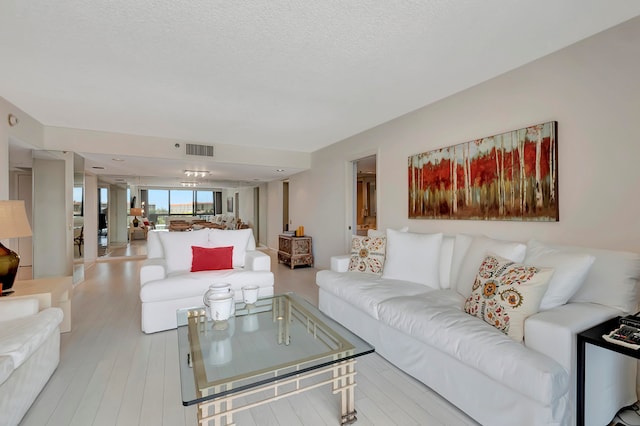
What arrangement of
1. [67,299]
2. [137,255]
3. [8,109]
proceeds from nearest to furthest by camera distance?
[67,299] → [8,109] → [137,255]

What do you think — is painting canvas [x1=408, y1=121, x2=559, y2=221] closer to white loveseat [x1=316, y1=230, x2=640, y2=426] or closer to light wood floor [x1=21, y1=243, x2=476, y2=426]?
white loveseat [x1=316, y1=230, x2=640, y2=426]

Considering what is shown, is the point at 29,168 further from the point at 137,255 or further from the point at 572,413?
the point at 572,413

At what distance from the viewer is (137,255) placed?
730 cm

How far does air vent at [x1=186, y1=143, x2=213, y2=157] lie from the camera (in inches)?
197

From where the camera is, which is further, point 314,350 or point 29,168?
point 29,168

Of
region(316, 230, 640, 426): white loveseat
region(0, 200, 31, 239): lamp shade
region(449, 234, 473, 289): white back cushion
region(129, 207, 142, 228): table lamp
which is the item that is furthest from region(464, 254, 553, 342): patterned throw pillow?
region(129, 207, 142, 228): table lamp

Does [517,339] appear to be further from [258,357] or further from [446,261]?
[258,357]

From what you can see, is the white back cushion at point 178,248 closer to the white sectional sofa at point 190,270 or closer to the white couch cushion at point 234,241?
the white sectional sofa at point 190,270

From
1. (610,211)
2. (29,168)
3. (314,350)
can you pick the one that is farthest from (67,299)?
(610,211)

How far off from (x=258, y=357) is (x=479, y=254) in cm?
187

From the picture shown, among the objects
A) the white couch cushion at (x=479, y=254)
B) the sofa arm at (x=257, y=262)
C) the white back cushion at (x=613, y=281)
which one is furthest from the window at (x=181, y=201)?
the white back cushion at (x=613, y=281)

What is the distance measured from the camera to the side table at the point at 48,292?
2184 millimetres

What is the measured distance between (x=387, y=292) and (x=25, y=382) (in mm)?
2449

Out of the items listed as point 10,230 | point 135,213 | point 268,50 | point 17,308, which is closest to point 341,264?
point 268,50
